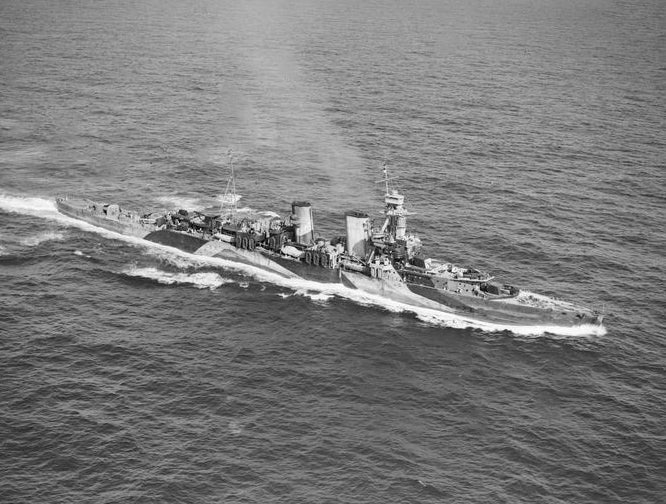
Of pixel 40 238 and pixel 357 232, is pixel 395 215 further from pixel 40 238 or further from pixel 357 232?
pixel 40 238

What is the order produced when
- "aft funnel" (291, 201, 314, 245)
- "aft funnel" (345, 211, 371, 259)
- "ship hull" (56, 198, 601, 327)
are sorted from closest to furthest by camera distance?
"ship hull" (56, 198, 601, 327) < "aft funnel" (345, 211, 371, 259) < "aft funnel" (291, 201, 314, 245)

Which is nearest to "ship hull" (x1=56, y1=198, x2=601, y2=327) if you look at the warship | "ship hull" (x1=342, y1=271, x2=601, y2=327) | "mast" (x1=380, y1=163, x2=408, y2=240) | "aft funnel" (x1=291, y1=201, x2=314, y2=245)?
"ship hull" (x1=342, y1=271, x2=601, y2=327)

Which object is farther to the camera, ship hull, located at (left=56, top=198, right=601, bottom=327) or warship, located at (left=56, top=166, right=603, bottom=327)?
warship, located at (left=56, top=166, right=603, bottom=327)

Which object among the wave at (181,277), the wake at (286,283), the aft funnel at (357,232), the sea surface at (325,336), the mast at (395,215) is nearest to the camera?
the sea surface at (325,336)

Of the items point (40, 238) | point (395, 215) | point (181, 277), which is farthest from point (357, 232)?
point (40, 238)

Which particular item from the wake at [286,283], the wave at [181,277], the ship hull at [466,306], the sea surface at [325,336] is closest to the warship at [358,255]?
the ship hull at [466,306]

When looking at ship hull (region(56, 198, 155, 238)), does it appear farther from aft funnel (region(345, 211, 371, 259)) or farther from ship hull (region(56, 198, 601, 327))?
aft funnel (region(345, 211, 371, 259))

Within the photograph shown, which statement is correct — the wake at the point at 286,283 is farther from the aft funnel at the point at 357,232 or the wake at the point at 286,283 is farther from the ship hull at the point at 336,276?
the aft funnel at the point at 357,232
